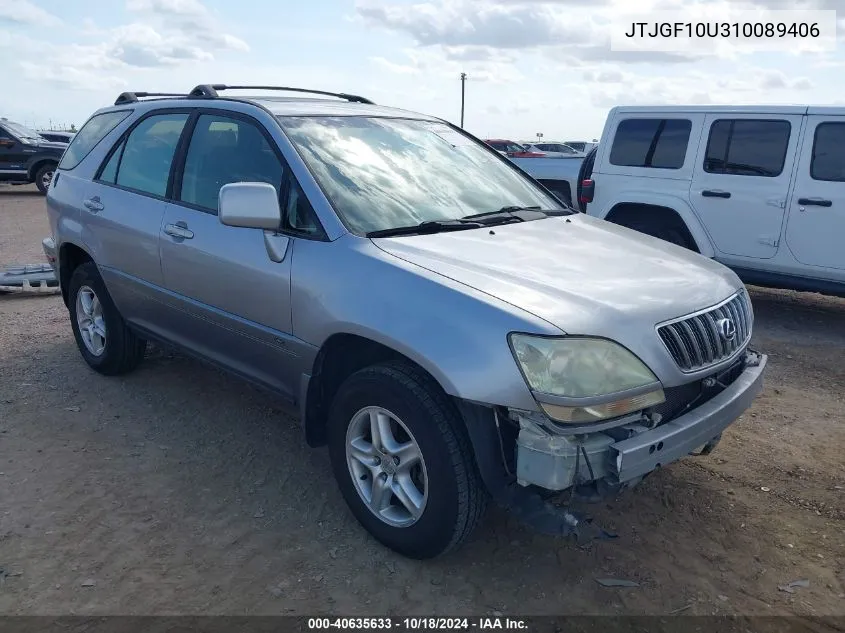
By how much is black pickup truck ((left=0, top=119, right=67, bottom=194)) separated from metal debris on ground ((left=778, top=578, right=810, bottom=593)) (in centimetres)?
1741

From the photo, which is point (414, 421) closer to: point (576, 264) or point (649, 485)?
point (576, 264)

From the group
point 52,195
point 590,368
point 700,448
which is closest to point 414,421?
point 590,368

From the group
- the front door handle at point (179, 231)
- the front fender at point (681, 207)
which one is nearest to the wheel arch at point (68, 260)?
the front door handle at point (179, 231)

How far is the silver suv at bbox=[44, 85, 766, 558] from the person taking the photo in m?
2.49

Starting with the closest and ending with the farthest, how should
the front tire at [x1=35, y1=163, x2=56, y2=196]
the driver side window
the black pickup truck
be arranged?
the driver side window
the black pickup truck
the front tire at [x1=35, y1=163, x2=56, y2=196]

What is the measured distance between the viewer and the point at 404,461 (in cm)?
285

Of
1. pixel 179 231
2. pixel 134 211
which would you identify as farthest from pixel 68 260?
pixel 179 231

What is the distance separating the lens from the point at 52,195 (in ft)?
17.0

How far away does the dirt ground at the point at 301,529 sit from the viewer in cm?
277

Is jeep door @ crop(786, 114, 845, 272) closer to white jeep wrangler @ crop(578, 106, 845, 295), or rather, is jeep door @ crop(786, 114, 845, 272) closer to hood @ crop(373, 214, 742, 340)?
white jeep wrangler @ crop(578, 106, 845, 295)

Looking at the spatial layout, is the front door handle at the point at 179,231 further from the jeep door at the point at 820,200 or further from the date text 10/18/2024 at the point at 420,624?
the jeep door at the point at 820,200

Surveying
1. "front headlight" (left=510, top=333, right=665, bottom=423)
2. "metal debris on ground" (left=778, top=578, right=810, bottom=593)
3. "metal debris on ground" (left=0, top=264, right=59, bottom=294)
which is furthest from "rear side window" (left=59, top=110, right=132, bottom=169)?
"metal debris on ground" (left=778, top=578, right=810, bottom=593)

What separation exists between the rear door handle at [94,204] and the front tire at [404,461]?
2.46m

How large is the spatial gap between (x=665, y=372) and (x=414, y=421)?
0.93 meters
